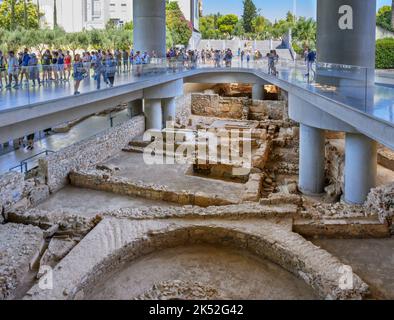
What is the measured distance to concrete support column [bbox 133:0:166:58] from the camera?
27375 mm

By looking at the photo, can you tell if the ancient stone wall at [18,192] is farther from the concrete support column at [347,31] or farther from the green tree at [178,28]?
the green tree at [178,28]

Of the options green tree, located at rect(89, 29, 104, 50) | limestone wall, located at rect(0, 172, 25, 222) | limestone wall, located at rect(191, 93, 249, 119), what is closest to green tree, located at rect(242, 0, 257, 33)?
green tree, located at rect(89, 29, 104, 50)

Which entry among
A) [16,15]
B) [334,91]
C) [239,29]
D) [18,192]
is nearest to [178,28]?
[16,15]

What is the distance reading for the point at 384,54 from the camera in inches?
1064

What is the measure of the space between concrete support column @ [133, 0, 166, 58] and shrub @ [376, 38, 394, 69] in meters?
13.2

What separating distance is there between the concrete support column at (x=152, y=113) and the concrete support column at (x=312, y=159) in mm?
10833

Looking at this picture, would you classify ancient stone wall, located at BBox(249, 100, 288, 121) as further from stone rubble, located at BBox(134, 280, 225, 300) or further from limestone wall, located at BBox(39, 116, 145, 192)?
stone rubble, located at BBox(134, 280, 225, 300)

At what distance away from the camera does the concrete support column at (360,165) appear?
1433 centimetres

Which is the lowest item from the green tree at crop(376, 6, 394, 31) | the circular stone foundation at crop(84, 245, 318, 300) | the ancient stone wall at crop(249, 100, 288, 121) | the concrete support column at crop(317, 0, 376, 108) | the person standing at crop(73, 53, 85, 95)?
the circular stone foundation at crop(84, 245, 318, 300)

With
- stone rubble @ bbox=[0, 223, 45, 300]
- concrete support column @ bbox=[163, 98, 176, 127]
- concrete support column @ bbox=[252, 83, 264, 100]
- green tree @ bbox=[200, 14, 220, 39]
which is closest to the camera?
stone rubble @ bbox=[0, 223, 45, 300]

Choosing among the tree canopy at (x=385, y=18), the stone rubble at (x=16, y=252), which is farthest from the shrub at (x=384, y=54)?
the stone rubble at (x=16, y=252)

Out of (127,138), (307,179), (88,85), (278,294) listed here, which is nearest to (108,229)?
(278,294)
